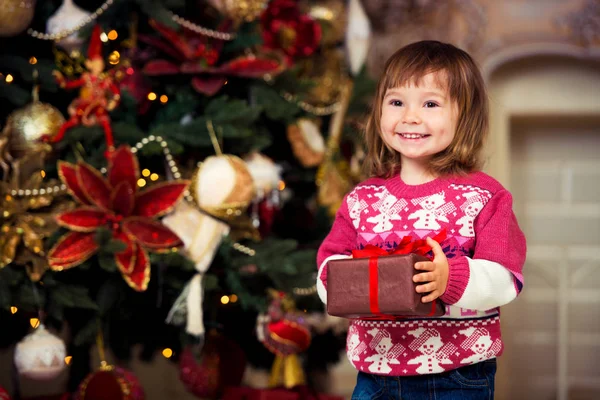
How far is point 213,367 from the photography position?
8.21 ft

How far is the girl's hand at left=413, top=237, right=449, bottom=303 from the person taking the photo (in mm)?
1274

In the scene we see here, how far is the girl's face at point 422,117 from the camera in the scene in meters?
1.44

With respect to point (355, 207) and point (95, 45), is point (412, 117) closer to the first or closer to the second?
point (355, 207)

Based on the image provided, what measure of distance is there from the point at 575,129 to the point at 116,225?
7.80 feet

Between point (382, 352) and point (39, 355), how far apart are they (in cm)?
109

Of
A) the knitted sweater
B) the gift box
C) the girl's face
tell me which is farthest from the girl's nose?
the gift box

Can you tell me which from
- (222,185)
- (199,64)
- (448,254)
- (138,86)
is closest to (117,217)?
(222,185)

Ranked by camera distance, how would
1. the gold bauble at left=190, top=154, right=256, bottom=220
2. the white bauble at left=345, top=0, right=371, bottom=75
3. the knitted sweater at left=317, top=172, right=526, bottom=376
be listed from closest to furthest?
the knitted sweater at left=317, top=172, right=526, bottom=376, the gold bauble at left=190, top=154, right=256, bottom=220, the white bauble at left=345, top=0, right=371, bottom=75

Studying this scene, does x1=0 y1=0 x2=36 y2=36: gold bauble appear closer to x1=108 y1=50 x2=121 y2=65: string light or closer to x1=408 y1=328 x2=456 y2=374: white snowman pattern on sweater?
x1=108 y1=50 x2=121 y2=65: string light

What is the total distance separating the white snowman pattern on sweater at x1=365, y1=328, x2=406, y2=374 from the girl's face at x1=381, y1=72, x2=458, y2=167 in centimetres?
31

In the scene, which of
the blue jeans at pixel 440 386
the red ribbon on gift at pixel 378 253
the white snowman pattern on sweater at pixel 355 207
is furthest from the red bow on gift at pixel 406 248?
the blue jeans at pixel 440 386

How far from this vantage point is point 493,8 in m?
3.58

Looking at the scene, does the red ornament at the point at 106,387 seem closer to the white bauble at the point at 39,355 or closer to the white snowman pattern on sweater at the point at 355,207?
the white bauble at the point at 39,355

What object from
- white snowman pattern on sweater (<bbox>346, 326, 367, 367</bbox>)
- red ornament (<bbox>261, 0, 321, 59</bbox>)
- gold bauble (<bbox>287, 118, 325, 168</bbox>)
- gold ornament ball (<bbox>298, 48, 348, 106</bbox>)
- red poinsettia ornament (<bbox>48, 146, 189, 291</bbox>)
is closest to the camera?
white snowman pattern on sweater (<bbox>346, 326, 367, 367</bbox>)
